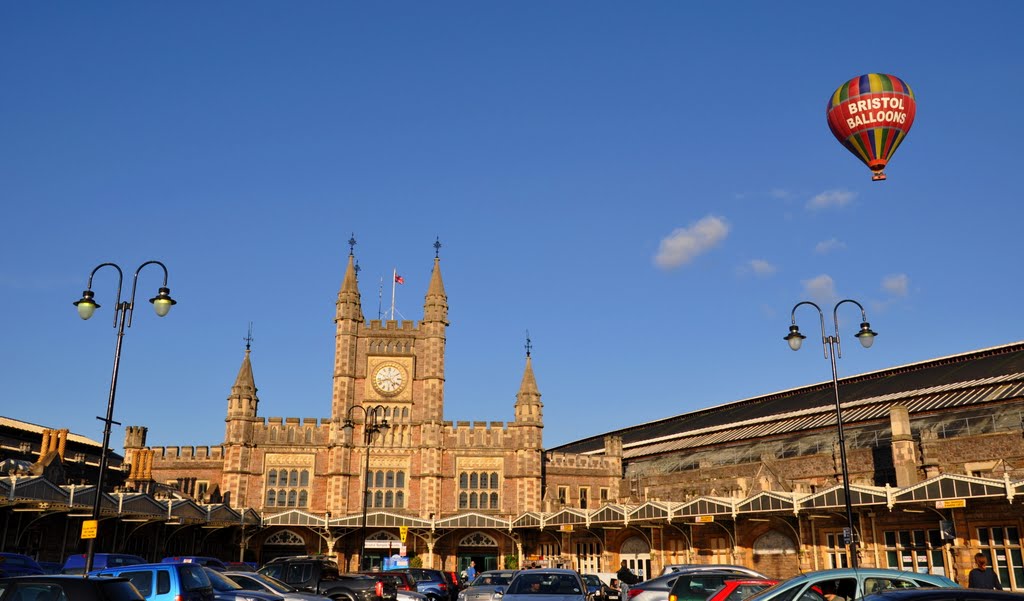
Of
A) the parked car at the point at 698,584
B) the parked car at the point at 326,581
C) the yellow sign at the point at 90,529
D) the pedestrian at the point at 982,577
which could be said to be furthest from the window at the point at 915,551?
the yellow sign at the point at 90,529

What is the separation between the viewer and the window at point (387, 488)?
62.0 metres

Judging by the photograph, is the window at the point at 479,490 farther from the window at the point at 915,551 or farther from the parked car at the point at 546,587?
the parked car at the point at 546,587

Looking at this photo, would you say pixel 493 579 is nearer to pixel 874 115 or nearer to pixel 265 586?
pixel 265 586

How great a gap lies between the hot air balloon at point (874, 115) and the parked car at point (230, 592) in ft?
99.0

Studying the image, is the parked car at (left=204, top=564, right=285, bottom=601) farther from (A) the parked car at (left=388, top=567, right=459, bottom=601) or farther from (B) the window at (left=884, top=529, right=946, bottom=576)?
(B) the window at (left=884, top=529, right=946, bottom=576)

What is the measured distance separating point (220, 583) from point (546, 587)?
21.0 feet

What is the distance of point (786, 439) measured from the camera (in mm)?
56531

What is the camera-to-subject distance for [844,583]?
13711 millimetres

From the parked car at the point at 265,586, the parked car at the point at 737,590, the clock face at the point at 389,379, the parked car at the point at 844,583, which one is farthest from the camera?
the clock face at the point at 389,379

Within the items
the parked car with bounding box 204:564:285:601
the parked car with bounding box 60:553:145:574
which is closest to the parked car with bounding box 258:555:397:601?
the parked car with bounding box 60:553:145:574

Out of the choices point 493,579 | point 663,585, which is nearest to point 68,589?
point 663,585

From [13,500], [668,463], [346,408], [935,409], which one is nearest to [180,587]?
[13,500]

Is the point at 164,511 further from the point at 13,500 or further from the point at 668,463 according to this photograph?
the point at 668,463

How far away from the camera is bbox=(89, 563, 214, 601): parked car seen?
15.5 meters
